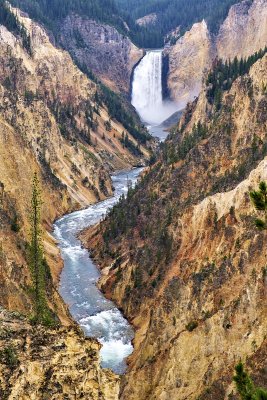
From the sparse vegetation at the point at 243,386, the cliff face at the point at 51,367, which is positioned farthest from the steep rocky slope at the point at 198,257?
the sparse vegetation at the point at 243,386

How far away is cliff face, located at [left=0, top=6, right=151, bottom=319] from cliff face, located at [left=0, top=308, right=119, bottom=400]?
1702 cm

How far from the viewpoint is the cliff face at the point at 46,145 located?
53.1m

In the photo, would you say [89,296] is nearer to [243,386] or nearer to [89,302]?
[89,302]

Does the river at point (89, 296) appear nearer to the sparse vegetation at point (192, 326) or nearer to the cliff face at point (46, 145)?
the cliff face at point (46, 145)

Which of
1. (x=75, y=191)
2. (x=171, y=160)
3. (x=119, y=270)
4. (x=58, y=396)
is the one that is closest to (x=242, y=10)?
(x=75, y=191)

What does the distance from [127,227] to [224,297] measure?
30189mm

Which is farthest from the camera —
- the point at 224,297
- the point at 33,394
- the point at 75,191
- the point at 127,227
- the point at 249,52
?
the point at 249,52

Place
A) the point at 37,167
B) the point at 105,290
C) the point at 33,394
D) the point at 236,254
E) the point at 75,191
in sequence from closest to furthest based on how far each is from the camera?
1. the point at 33,394
2. the point at 236,254
3. the point at 105,290
4. the point at 37,167
5. the point at 75,191

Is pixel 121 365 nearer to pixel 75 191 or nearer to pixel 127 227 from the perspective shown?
pixel 127 227

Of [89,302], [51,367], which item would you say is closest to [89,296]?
[89,302]

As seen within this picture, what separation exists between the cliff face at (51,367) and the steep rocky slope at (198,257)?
888 cm

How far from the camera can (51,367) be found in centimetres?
2106

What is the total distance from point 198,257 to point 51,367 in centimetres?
2815

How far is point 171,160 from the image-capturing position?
71.0 meters
